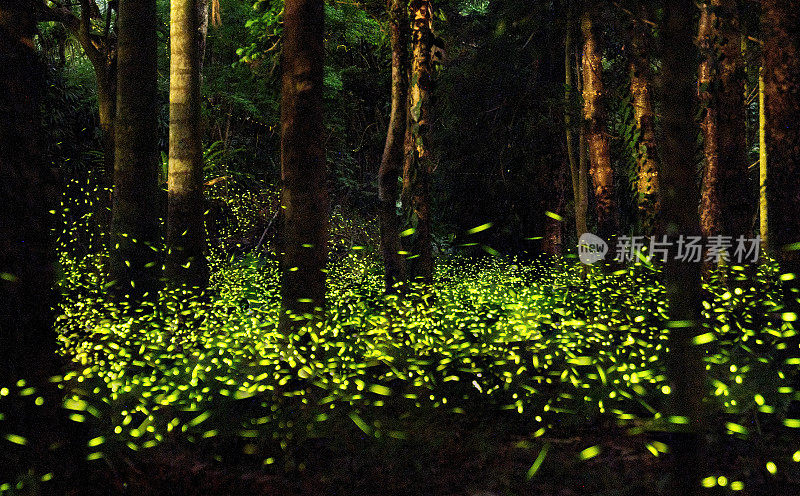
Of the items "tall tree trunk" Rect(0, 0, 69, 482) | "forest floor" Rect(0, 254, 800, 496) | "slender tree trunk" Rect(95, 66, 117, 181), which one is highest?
"slender tree trunk" Rect(95, 66, 117, 181)

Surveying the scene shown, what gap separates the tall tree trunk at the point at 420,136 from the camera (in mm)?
9695

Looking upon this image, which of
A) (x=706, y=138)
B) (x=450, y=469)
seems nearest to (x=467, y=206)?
(x=706, y=138)

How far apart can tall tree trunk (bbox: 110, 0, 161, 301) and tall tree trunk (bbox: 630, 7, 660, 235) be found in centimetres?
762

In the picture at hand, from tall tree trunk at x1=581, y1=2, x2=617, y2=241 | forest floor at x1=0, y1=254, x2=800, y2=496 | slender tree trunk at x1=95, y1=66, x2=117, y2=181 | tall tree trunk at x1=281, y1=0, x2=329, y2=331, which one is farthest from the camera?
tall tree trunk at x1=581, y1=2, x2=617, y2=241

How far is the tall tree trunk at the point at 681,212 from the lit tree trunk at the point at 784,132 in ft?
11.5

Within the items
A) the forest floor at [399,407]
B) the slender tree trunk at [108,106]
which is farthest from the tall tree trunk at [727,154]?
the slender tree trunk at [108,106]

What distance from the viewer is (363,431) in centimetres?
596

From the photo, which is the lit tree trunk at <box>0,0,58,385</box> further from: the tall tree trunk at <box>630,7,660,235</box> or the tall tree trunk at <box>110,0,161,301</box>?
the tall tree trunk at <box>630,7,660,235</box>

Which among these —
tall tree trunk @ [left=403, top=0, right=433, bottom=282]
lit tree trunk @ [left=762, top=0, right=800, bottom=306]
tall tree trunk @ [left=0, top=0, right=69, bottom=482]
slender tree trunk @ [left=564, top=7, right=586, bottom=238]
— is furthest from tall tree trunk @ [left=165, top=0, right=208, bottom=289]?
slender tree trunk @ [left=564, top=7, right=586, bottom=238]

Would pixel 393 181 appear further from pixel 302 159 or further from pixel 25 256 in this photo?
pixel 25 256

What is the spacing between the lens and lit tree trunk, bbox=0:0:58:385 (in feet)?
14.1

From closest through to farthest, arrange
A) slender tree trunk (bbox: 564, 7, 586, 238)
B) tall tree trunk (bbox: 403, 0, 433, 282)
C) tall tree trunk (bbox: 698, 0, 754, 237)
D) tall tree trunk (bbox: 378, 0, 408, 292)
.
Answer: tall tree trunk (bbox: 403, 0, 433, 282), tall tree trunk (bbox: 378, 0, 408, 292), tall tree trunk (bbox: 698, 0, 754, 237), slender tree trunk (bbox: 564, 7, 586, 238)

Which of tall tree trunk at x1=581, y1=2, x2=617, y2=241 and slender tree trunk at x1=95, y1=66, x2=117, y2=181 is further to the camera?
tall tree trunk at x1=581, y1=2, x2=617, y2=241

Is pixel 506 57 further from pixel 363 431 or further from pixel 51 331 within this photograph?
pixel 51 331
